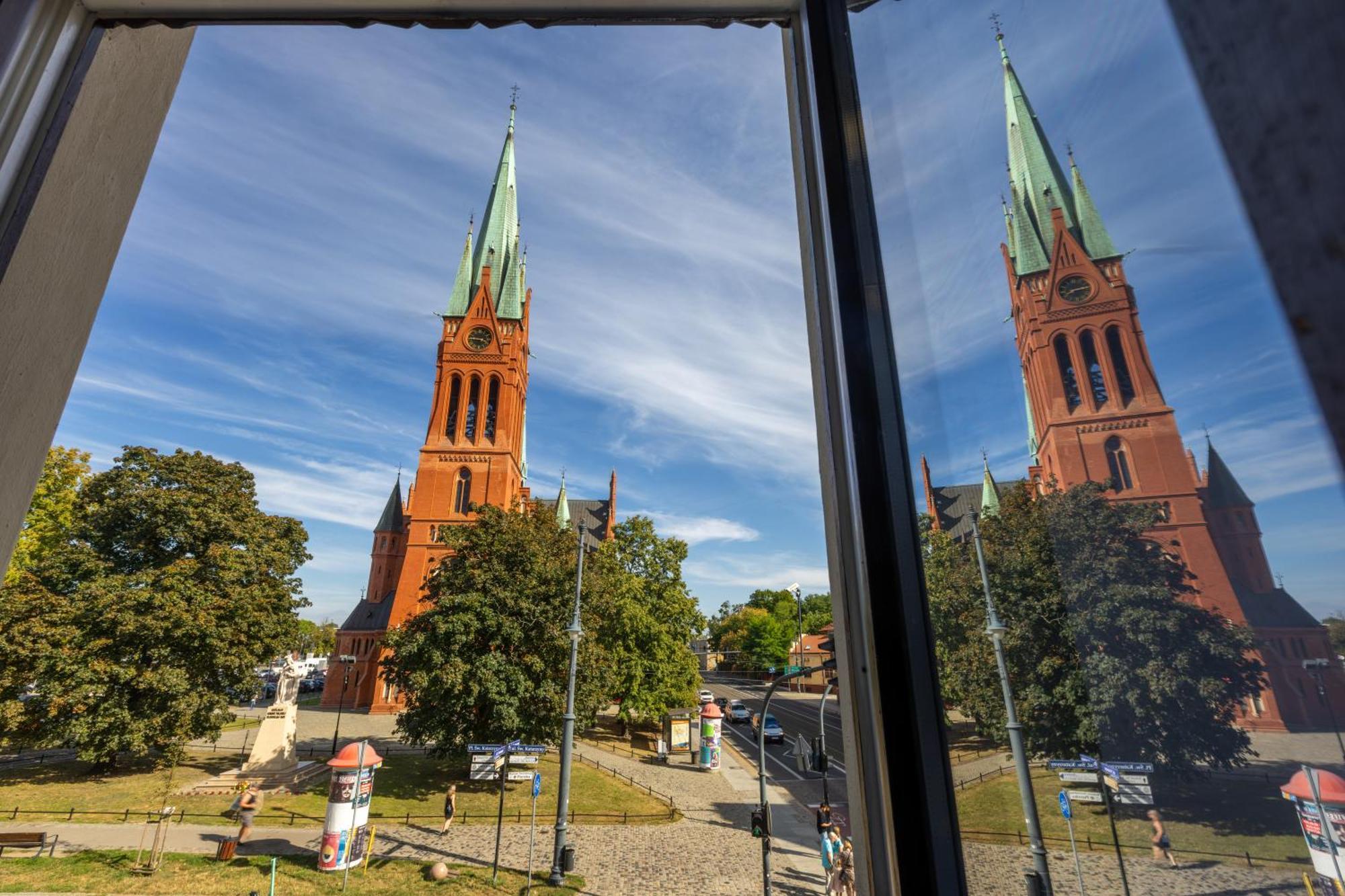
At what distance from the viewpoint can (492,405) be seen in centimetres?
2061

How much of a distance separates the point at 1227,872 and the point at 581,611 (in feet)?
37.8

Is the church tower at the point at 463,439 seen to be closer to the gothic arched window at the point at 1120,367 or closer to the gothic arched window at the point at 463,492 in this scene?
the gothic arched window at the point at 463,492

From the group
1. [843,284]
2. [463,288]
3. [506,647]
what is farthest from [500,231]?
[843,284]

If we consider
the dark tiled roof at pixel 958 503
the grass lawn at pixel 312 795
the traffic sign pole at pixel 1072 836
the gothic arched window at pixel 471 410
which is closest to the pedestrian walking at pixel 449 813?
the grass lawn at pixel 312 795

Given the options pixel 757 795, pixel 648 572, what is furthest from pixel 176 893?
pixel 648 572

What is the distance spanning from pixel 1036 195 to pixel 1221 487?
0.28m

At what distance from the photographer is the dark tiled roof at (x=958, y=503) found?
1.72ft

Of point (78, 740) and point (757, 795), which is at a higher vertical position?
point (78, 740)

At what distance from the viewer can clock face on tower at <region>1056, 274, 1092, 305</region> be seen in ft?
1.30

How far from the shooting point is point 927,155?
67 cm

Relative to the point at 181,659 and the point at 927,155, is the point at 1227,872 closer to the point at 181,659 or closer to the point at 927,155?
the point at 927,155

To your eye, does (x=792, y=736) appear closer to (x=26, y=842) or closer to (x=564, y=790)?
(x=564, y=790)

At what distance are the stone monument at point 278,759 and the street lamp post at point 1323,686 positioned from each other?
1218cm

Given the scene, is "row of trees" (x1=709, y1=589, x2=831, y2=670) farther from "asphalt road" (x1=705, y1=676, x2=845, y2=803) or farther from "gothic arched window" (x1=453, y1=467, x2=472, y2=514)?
"gothic arched window" (x1=453, y1=467, x2=472, y2=514)
